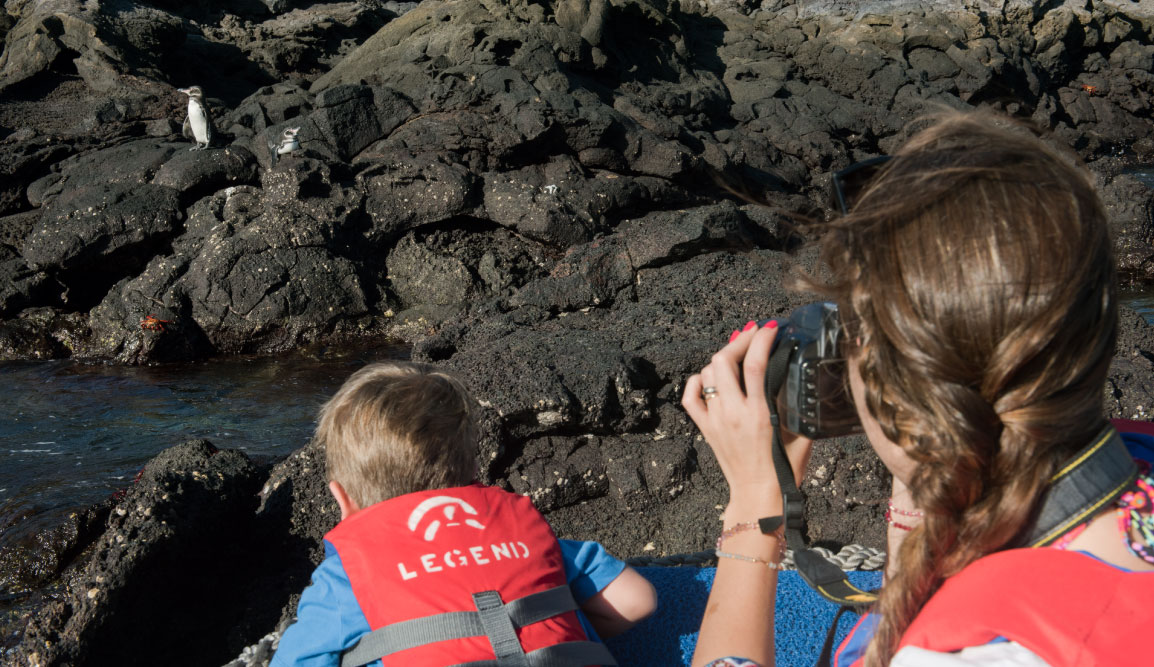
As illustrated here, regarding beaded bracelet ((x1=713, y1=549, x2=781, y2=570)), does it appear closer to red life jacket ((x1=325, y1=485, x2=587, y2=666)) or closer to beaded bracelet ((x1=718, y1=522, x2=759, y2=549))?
beaded bracelet ((x1=718, y1=522, x2=759, y2=549))

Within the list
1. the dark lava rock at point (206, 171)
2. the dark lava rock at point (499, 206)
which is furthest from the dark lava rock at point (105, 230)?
the dark lava rock at point (206, 171)

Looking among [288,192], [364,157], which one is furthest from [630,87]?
[288,192]

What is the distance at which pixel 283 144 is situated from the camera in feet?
31.3

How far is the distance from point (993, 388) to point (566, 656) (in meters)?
1.17

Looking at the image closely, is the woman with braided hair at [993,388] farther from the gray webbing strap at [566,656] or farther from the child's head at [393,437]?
the child's head at [393,437]

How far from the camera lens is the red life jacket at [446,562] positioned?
1.75 meters

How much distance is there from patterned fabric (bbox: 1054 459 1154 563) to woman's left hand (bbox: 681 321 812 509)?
0.45 metres

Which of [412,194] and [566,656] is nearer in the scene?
[566,656]

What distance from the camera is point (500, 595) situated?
1.80 meters

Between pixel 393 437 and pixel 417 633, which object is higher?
pixel 393 437

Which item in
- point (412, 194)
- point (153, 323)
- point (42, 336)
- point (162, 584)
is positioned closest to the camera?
point (162, 584)

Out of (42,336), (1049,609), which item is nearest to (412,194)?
(42,336)

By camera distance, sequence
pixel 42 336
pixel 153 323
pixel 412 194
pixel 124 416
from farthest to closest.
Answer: pixel 412 194
pixel 42 336
pixel 153 323
pixel 124 416

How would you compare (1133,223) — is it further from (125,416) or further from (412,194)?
(125,416)
